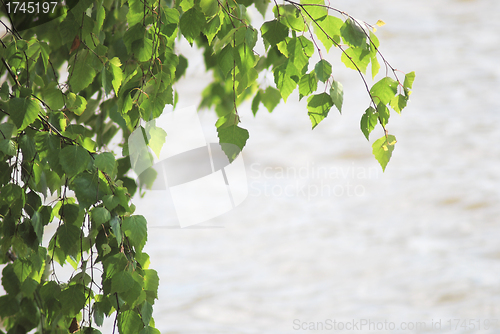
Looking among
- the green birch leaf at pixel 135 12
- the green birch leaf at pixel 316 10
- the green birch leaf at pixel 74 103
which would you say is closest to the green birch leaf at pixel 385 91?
the green birch leaf at pixel 316 10

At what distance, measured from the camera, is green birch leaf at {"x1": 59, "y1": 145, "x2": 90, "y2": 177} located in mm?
567

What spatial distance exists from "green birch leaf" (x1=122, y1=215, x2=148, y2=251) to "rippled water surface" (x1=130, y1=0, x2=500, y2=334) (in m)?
1.04

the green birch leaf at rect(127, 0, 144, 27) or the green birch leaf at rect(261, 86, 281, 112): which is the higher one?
the green birch leaf at rect(261, 86, 281, 112)

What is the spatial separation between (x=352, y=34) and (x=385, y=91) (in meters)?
0.09

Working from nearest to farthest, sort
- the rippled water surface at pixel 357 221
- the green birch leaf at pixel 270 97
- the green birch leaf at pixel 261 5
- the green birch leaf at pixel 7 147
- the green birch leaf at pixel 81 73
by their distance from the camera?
the green birch leaf at pixel 7 147 < the green birch leaf at pixel 81 73 < the green birch leaf at pixel 261 5 < the green birch leaf at pixel 270 97 < the rippled water surface at pixel 357 221

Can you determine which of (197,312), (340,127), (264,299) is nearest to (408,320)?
(264,299)

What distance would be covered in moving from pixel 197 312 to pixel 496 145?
208 centimetres

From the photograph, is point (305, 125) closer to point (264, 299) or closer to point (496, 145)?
point (496, 145)

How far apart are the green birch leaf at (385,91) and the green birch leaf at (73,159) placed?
363mm

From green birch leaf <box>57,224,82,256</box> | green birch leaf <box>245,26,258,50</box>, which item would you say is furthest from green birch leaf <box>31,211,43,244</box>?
green birch leaf <box>245,26,258,50</box>

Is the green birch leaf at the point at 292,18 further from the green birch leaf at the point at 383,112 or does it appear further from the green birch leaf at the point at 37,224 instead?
the green birch leaf at the point at 37,224

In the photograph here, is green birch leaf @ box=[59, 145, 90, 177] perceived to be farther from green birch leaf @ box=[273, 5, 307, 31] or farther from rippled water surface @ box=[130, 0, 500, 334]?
rippled water surface @ box=[130, 0, 500, 334]

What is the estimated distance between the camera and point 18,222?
2.16ft

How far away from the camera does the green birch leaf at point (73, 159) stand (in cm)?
57
